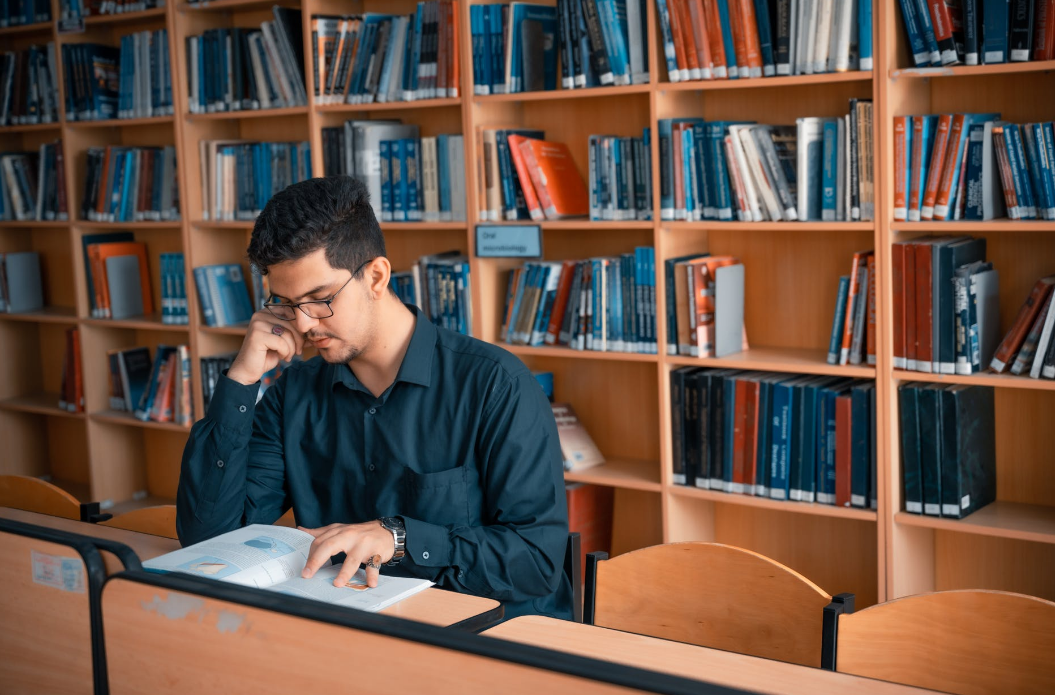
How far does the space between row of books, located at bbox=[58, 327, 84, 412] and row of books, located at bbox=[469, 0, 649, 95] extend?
89.5 inches

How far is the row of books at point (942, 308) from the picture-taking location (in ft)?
8.59

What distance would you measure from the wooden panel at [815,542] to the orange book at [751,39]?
4.35ft

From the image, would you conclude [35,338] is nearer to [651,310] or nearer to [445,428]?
[651,310]

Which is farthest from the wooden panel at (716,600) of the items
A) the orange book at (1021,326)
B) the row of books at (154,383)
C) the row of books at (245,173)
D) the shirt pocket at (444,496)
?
the row of books at (154,383)

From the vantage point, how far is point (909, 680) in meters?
1.65

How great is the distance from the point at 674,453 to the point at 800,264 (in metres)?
0.65

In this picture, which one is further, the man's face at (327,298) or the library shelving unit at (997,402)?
the library shelving unit at (997,402)

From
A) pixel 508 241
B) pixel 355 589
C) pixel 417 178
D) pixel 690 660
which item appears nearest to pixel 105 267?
pixel 417 178

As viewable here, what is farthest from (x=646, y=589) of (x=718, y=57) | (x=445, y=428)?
(x=718, y=57)

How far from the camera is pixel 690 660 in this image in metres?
1.35

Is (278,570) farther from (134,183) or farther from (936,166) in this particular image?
(134,183)

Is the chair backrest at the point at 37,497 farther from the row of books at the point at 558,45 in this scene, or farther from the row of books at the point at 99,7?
the row of books at the point at 99,7

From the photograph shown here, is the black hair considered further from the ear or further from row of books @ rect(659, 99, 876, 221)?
row of books @ rect(659, 99, 876, 221)

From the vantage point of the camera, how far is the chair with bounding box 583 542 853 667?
5.99 feet
